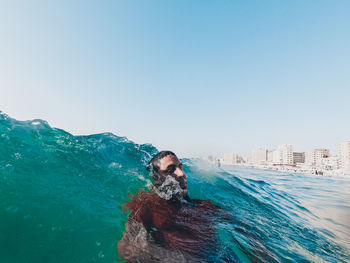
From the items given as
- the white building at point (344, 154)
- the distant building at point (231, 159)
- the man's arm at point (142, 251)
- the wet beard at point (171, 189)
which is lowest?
the distant building at point (231, 159)

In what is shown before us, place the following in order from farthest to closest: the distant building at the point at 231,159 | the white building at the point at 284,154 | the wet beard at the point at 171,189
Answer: the distant building at the point at 231,159 → the white building at the point at 284,154 → the wet beard at the point at 171,189

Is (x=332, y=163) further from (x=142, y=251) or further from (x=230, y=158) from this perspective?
(x=142, y=251)

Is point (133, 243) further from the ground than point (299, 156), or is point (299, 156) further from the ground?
point (299, 156)

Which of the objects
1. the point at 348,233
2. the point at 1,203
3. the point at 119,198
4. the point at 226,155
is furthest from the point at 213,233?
the point at 226,155

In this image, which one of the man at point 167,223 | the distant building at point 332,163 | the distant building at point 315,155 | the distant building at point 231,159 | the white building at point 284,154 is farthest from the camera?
the distant building at point 231,159

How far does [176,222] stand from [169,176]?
42.4 inches

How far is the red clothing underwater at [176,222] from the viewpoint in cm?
266

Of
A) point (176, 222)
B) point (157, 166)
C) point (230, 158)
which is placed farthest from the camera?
point (230, 158)

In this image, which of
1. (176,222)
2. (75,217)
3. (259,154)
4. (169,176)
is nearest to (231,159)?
(259,154)

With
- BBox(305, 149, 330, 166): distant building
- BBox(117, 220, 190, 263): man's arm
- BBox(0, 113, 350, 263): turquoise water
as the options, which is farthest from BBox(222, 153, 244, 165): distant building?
BBox(117, 220, 190, 263): man's arm

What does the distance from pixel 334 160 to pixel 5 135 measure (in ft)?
444

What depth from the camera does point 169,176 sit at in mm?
4098

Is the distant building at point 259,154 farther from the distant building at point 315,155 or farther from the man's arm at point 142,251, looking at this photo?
the man's arm at point 142,251

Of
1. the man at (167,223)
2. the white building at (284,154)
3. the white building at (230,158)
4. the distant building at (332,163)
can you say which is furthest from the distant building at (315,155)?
the man at (167,223)
